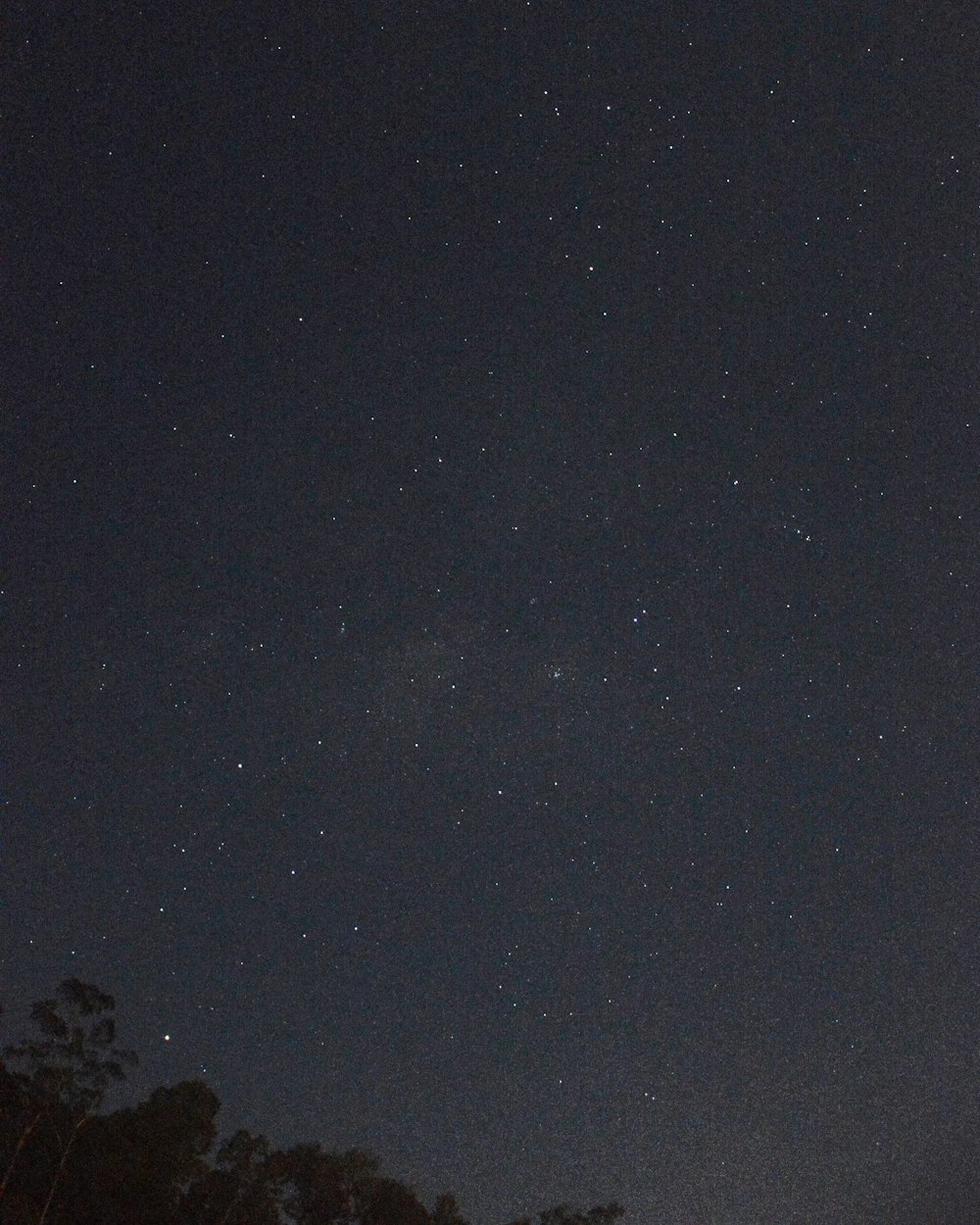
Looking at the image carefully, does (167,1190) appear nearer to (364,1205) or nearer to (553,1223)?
(364,1205)

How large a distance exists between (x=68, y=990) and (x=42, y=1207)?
6196 mm

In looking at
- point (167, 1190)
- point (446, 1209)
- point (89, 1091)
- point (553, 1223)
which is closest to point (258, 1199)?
point (167, 1190)

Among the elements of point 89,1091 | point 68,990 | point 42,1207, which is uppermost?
point 68,990

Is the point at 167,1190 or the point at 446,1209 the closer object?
the point at 167,1190

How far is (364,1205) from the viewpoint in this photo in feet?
141

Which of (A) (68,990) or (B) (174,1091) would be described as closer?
(A) (68,990)

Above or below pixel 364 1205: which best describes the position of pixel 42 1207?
below

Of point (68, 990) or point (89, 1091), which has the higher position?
point (68, 990)

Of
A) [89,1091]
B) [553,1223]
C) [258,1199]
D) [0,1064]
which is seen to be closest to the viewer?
[89,1091]

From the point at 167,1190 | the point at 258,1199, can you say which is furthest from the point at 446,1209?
the point at 167,1190

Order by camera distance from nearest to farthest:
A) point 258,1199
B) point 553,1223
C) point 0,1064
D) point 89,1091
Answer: point 89,1091 → point 0,1064 → point 258,1199 → point 553,1223

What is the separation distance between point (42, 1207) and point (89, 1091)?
11.8 ft

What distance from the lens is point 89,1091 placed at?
115ft

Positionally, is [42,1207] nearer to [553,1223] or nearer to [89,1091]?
[89,1091]
